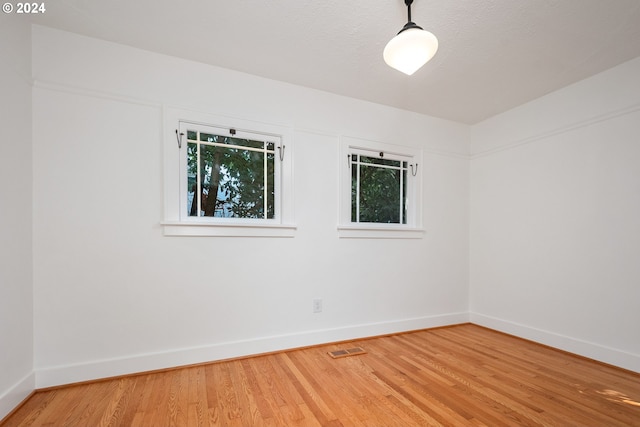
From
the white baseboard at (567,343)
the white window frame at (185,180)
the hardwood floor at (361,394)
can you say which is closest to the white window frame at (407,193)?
the white window frame at (185,180)

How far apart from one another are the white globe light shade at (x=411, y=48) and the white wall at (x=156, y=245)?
127cm

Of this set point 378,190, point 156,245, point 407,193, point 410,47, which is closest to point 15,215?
point 156,245

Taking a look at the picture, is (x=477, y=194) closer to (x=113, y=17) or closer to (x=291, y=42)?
A: (x=291, y=42)

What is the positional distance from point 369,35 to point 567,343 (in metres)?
3.31

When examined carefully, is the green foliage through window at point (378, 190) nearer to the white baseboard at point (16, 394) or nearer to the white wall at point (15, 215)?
the white wall at point (15, 215)

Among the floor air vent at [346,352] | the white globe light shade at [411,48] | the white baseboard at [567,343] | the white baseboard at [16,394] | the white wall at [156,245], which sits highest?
the white globe light shade at [411,48]

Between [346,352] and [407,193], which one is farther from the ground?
[407,193]

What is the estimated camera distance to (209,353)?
93.5 inches

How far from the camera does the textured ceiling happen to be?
1.83m

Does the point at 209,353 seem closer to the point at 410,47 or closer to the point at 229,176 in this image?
the point at 229,176

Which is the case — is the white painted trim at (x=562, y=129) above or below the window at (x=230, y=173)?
above

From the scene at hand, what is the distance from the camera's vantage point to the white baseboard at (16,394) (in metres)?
1.65

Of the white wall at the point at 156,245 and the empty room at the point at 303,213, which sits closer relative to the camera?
the empty room at the point at 303,213

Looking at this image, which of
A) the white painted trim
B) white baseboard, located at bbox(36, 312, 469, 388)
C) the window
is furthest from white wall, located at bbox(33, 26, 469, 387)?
the white painted trim
